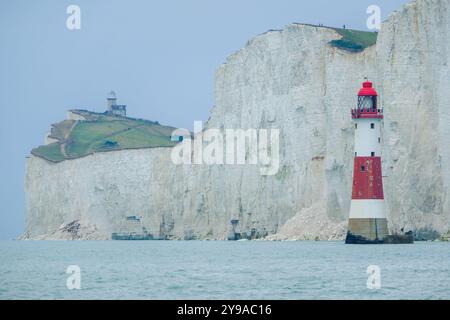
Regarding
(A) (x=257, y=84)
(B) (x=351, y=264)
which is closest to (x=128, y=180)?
(A) (x=257, y=84)

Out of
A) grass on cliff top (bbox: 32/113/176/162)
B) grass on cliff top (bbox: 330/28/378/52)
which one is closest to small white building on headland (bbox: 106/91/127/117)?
grass on cliff top (bbox: 32/113/176/162)

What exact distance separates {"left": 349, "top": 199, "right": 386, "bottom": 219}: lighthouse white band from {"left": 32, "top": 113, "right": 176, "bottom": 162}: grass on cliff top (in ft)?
111

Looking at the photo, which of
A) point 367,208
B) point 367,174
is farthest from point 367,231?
point 367,174

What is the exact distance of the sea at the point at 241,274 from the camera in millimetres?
32531

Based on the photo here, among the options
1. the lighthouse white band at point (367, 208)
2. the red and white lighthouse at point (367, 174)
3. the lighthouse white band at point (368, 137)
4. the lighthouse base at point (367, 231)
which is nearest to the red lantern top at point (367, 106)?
the red and white lighthouse at point (367, 174)

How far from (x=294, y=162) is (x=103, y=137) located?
26379mm

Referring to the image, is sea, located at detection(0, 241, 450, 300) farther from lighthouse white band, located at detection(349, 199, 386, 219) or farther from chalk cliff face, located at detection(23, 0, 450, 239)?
chalk cliff face, located at detection(23, 0, 450, 239)

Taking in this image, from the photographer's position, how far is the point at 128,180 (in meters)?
79.1

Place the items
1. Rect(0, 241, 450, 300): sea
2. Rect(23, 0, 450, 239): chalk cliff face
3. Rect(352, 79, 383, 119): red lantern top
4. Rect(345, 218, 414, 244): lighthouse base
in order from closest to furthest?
Rect(0, 241, 450, 300): sea
Rect(352, 79, 383, 119): red lantern top
Rect(345, 218, 414, 244): lighthouse base
Rect(23, 0, 450, 239): chalk cliff face

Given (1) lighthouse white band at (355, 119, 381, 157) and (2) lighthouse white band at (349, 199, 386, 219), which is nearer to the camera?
(1) lighthouse white band at (355, 119, 381, 157)

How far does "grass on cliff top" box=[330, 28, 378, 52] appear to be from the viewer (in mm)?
63562
